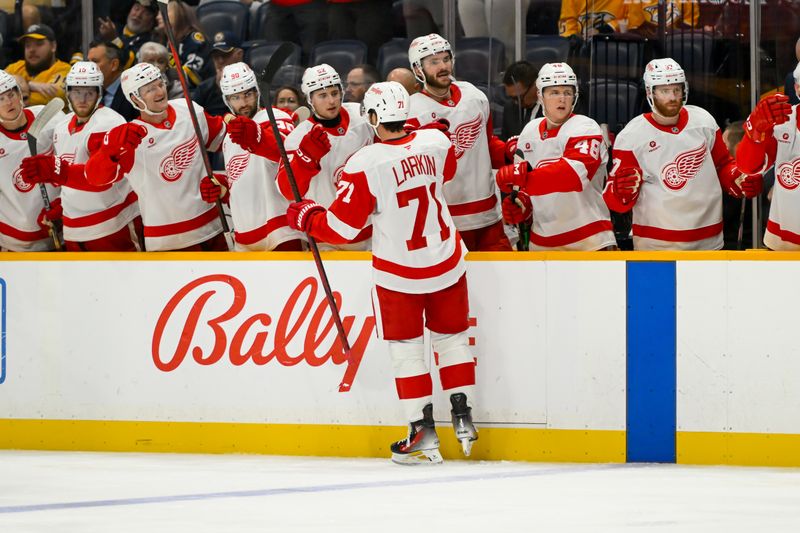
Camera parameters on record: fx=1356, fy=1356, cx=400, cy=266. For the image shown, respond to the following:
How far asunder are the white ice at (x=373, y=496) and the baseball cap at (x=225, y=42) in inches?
109

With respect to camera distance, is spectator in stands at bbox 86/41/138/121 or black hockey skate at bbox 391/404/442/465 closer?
black hockey skate at bbox 391/404/442/465

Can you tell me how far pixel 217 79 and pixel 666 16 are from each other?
2.30 metres

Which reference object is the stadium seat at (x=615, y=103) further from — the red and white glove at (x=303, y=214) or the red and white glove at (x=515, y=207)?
the red and white glove at (x=303, y=214)

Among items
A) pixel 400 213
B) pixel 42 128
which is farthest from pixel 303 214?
pixel 42 128

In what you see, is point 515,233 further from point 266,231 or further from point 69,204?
point 69,204

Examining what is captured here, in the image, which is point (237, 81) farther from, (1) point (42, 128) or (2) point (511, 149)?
(2) point (511, 149)

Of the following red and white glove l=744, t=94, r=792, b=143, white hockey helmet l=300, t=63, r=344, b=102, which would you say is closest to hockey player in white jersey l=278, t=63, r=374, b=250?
white hockey helmet l=300, t=63, r=344, b=102

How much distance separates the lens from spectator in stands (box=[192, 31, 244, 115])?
692cm

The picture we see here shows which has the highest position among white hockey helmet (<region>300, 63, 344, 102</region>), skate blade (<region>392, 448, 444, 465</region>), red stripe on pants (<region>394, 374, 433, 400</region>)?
white hockey helmet (<region>300, 63, 344, 102</region>)

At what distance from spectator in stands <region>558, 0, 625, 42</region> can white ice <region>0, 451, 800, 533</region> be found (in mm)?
2432

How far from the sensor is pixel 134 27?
7.17 metres

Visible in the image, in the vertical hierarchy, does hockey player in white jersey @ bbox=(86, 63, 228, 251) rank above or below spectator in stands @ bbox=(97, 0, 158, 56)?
below

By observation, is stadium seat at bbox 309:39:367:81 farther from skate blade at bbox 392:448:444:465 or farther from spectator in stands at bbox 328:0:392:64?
skate blade at bbox 392:448:444:465

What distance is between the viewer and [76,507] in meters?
3.87
